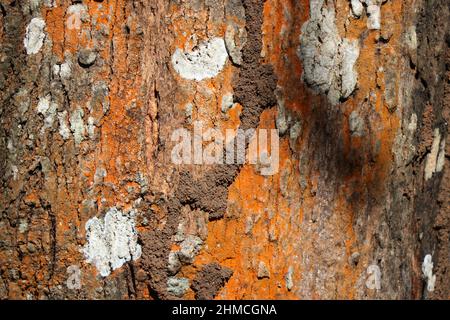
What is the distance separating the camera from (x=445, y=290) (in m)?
1.42

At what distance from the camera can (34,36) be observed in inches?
38.8

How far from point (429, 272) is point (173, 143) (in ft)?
2.58

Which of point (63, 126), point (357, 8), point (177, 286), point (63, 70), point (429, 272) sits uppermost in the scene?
point (357, 8)

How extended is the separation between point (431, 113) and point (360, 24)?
34 centimetres

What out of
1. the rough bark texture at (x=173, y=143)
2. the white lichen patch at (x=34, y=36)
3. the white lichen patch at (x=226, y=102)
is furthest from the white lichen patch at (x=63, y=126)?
the white lichen patch at (x=226, y=102)

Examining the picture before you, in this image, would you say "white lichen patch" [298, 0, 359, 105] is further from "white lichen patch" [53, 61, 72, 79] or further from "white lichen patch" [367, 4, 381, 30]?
"white lichen patch" [53, 61, 72, 79]

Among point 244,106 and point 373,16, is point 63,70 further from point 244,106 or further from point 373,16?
point 373,16

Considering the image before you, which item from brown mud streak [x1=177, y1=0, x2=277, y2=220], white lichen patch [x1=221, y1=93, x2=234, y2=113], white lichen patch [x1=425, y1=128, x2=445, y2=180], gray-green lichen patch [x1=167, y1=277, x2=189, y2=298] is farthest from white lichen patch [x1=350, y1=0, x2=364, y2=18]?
gray-green lichen patch [x1=167, y1=277, x2=189, y2=298]

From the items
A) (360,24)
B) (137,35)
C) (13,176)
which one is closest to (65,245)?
(13,176)

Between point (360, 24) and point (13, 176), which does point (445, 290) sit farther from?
point (13, 176)

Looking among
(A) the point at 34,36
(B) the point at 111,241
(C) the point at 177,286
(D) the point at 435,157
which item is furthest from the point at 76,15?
(D) the point at 435,157

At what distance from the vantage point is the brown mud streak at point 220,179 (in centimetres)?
97

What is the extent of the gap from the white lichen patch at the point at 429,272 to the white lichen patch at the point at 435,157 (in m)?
0.21

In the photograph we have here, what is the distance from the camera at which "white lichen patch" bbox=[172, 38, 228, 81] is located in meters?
0.96
